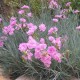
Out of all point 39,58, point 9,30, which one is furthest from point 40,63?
point 9,30

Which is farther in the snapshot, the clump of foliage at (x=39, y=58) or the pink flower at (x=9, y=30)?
Answer: the pink flower at (x=9, y=30)

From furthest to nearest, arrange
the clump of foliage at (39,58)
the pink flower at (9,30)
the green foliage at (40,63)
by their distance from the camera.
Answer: the pink flower at (9,30) < the green foliage at (40,63) < the clump of foliage at (39,58)

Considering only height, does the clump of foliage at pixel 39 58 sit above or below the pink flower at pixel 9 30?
below

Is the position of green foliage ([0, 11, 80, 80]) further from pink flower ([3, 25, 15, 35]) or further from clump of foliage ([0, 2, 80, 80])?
pink flower ([3, 25, 15, 35])

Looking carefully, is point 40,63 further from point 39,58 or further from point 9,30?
point 9,30

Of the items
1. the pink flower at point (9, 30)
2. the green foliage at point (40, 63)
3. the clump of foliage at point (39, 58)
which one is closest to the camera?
the clump of foliage at point (39, 58)

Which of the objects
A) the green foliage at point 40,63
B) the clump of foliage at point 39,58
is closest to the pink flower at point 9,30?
the clump of foliage at point 39,58

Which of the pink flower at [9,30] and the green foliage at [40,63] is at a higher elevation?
the pink flower at [9,30]

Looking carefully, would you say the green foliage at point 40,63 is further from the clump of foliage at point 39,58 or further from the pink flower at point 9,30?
the pink flower at point 9,30

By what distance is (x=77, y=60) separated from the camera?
10.7 ft

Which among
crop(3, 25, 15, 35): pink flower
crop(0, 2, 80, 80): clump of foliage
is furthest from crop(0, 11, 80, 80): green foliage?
crop(3, 25, 15, 35): pink flower

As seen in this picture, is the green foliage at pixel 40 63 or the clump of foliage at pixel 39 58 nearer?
the clump of foliage at pixel 39 58

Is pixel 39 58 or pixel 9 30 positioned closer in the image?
pixel 39 58

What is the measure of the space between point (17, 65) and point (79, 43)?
2.72 feet
